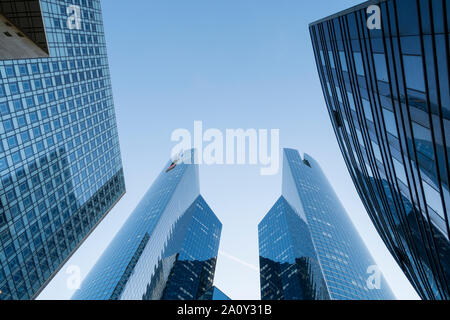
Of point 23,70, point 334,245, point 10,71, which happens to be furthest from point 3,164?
point 334,245

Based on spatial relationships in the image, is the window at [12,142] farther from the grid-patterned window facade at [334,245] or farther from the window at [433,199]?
the grid-patterned window facade at [334,245]

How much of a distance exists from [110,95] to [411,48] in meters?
83.0

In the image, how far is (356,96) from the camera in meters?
25.1

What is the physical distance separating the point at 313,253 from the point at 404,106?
109271 mm

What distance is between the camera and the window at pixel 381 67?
17.6 meters

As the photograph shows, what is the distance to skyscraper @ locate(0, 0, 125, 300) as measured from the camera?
48.1m

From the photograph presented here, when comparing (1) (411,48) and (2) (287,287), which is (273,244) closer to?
(2) (287,287)

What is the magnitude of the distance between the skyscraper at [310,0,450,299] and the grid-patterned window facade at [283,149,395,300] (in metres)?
76.4

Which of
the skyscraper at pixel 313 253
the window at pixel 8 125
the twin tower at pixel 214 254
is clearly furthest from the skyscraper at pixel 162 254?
the window at pixel 8 125

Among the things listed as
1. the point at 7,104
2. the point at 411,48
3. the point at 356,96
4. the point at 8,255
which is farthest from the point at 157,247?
the point at 411,48

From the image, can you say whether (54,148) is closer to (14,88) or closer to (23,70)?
(14,88)

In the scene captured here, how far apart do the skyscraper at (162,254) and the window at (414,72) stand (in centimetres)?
8516

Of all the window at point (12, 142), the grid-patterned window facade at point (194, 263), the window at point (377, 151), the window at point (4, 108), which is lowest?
the grid-patterned window facade at point (194, 263)

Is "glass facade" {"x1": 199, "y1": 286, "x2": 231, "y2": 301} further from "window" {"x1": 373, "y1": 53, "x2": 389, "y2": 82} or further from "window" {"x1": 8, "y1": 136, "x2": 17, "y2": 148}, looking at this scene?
"window" {"x1": 373, "y1": 53, "x2": 389, "y2": 82}
